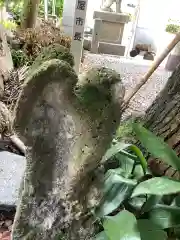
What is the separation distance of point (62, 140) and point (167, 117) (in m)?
0.41

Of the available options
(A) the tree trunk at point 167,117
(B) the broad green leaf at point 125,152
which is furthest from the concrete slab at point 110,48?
(B) the broad green leaf at point 125,152

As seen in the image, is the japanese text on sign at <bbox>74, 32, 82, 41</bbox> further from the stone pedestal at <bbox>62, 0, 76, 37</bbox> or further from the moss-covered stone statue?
the moss-covered stone statue

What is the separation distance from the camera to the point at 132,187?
777 mm

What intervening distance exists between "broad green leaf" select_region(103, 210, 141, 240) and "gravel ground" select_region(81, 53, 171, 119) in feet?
4.89

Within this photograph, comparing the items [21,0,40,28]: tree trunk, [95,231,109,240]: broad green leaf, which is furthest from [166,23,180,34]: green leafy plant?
[95,231,109,240]: broad green leaf

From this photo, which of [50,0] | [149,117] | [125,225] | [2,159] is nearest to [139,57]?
[50,0]

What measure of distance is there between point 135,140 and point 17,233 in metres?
0.47

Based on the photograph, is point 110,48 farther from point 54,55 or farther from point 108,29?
point 54,55

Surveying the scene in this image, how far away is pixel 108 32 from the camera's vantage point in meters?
3.38

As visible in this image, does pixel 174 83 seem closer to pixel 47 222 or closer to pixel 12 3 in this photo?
pixel 47 222

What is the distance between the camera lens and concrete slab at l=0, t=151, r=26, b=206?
1326 millimetres

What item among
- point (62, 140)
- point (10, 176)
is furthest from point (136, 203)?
point (10, 176)

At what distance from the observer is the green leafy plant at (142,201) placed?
70cm

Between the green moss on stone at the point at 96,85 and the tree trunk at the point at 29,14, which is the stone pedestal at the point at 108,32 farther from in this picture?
the green moss on stone at the point at 96,85
